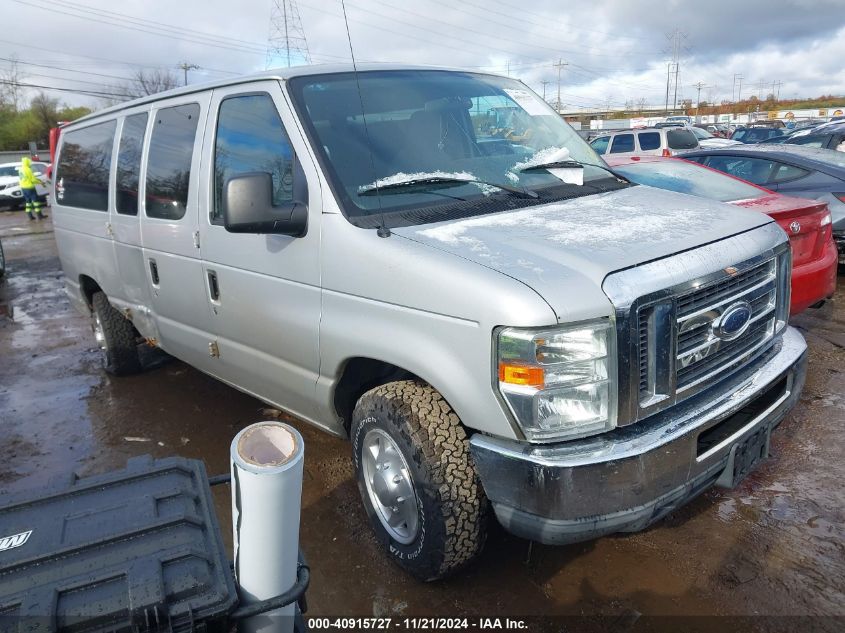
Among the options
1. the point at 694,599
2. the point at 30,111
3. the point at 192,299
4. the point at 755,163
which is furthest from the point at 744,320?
the point at 30,111

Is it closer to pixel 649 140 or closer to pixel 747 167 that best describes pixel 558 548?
pixel 747 167

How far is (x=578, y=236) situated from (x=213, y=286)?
207 centimetres

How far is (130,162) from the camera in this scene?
4.45 meters

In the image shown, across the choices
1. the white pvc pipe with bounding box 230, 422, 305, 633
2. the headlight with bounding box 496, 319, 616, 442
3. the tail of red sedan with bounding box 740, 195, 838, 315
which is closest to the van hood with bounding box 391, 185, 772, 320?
the headlight with bounding box 496, 319, 616, 442

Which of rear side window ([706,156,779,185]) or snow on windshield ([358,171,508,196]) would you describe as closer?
snow on windshield ([358,171,508,196])

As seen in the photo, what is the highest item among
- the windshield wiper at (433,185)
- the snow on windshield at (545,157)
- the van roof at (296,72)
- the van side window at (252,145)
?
the van roof at (296,72)

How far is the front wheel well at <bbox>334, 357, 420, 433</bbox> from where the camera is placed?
2.86 metres

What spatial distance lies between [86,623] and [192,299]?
2.71 meters

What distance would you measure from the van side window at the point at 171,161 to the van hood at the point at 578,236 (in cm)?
178

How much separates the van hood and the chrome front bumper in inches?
19.3

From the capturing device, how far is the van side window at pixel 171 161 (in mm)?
3768

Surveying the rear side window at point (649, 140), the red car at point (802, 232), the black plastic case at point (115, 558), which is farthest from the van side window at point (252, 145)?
the rear side window at point (649, 140)

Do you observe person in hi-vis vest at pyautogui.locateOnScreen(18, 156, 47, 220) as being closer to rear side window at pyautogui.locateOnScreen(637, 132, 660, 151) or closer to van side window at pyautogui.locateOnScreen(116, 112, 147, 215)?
van side window at pyautogui.locateOnScreen(116, 112, 147, 215)

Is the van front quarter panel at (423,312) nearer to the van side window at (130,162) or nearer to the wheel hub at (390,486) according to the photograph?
the wheel hub at (390,486)
